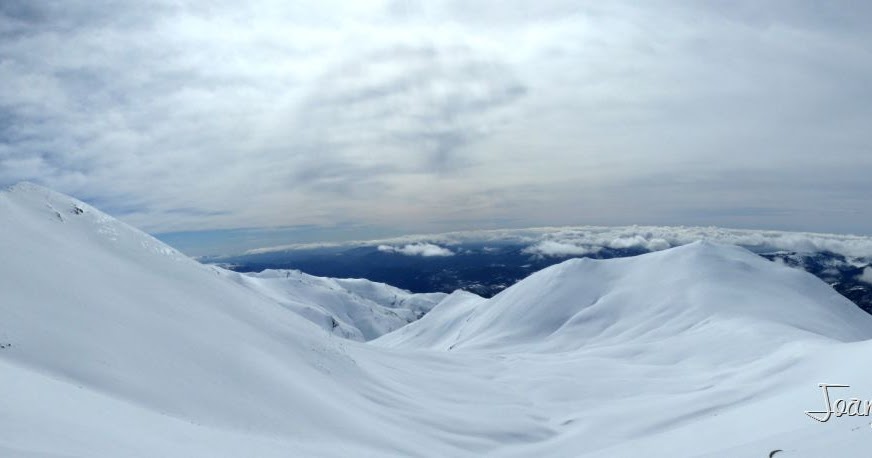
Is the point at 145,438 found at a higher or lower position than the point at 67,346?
lower

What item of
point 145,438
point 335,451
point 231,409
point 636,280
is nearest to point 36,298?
point 231,409

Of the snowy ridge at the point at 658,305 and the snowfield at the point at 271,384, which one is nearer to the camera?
the snowfield at the point at 271,384

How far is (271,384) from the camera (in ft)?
80.6

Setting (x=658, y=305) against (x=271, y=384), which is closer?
(x=271, y=384)

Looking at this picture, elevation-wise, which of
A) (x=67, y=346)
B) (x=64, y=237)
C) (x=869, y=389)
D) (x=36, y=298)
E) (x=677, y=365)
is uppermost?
(x=64, y=237)

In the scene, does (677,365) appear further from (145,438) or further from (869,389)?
(145,438)

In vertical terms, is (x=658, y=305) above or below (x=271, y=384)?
above

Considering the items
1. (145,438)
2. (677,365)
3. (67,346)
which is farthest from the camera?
(677,365)

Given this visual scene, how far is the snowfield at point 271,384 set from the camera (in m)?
14.2

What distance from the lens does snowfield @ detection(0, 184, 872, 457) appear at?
46.5 feet

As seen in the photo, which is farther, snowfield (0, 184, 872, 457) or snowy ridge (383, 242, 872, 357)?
snowy ridge (383, 242, 872, 357)

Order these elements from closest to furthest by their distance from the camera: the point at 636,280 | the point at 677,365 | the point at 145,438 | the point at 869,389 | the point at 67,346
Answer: the point at 145,438 → the point at 67,346 → the point at 869,389 → the point at 677,365 → the point at 636,280

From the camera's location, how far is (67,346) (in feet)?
60.9

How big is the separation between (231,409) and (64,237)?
15433mm
